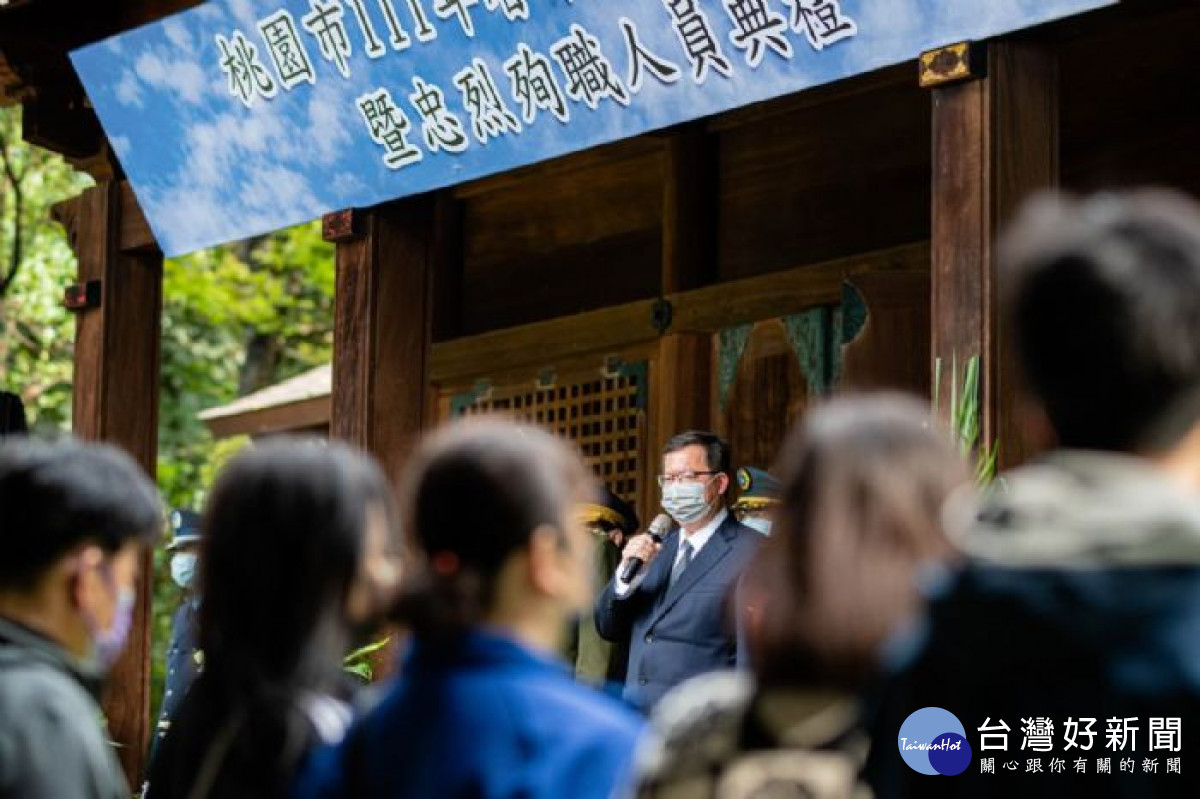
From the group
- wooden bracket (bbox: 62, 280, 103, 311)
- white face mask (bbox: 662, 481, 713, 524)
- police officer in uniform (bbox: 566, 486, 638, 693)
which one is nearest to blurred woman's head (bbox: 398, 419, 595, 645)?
white face mask (bbox: 662, 481, 713, 524)

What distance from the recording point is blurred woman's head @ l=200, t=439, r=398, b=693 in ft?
10.4

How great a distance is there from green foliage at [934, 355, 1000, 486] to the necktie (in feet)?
5.91

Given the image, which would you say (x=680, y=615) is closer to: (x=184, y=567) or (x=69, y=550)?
(x=184, y=567)

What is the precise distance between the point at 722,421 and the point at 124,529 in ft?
22.3

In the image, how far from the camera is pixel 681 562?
7984 millimetres

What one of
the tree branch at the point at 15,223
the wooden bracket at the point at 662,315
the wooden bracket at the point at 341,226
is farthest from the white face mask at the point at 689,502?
the tree branch at the point at 15,223

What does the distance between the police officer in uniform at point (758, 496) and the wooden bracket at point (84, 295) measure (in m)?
3.88

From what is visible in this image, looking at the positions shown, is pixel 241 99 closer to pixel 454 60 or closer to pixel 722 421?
pixel 454 60

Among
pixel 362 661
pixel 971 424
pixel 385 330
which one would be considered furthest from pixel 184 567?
pixel 971 424

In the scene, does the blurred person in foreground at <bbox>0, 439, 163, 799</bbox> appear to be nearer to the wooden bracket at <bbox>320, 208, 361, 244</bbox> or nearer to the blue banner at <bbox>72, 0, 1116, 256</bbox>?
the blue banner at <bbox>72, 0, 1116, 256</bbox>

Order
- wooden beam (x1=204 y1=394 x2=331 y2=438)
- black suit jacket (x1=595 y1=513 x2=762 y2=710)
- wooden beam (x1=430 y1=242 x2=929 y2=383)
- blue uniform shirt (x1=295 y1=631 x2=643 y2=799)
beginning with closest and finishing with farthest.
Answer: blue uniform shirt (x1=295 y1=631 x2=643 y2=799), black suit jacket (x1=595 y1=513 x2=762 y2=710), wooden beam (x1=430 y1=242 x2=929 y2=383), wooden beam (x1=204 y1=394 x2=331 y2=438)

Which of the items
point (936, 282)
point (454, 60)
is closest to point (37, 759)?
point (936, 282)

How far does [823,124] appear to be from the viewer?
32.8 ft

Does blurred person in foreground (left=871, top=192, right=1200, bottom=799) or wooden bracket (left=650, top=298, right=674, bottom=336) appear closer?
blurred person in foreground (left=871, top=192, right=1200, bottom=799)
